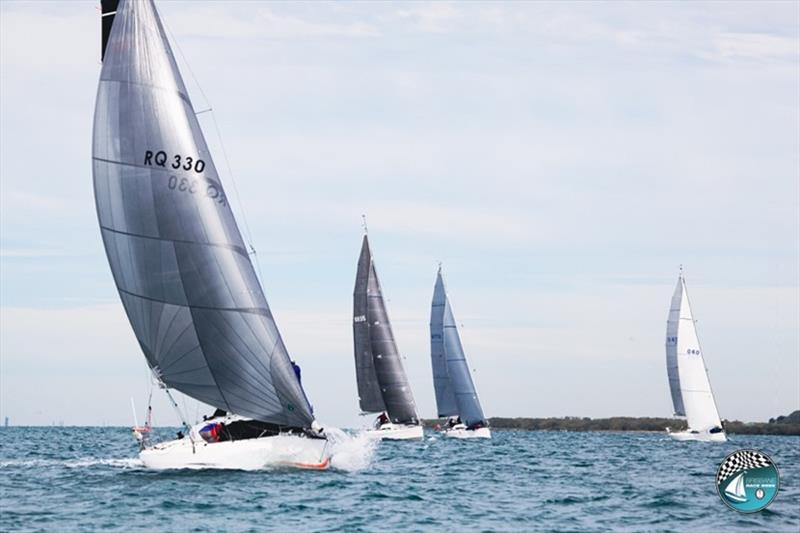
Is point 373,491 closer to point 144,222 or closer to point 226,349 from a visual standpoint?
point 226,349

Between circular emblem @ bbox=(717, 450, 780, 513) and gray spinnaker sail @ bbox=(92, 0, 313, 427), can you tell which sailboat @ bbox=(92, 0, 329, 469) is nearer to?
gray spinnaker sail @ bbox=(92, 0, 313, 427)

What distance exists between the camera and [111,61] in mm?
32781

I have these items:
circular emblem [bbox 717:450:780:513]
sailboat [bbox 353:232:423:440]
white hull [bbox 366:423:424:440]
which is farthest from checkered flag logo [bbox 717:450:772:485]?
white hull [bbox 366:423:424:440]

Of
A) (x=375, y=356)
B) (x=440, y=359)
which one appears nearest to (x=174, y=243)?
(x=375, y=356)

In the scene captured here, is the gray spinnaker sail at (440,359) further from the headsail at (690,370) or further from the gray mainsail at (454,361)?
the headsail at (690,370)

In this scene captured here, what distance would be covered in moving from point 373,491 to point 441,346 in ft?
180

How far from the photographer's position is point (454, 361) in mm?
85312

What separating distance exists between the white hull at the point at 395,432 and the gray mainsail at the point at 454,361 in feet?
31.1

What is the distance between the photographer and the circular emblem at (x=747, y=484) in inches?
963

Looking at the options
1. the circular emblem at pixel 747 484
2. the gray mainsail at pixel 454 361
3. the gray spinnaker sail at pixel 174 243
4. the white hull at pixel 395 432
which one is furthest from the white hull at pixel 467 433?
the circular emblem at pixel 747 484

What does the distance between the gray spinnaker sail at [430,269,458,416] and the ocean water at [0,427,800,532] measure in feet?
141

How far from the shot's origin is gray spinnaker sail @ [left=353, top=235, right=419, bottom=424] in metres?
74.9

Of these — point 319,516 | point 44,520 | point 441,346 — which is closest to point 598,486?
point 319,516

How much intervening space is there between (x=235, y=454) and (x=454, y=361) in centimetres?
5316
